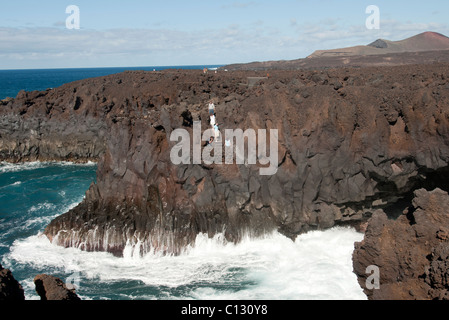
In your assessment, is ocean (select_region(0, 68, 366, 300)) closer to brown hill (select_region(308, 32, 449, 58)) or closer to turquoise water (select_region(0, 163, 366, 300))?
turquoise water (select_region(0, 163, 366, 300))

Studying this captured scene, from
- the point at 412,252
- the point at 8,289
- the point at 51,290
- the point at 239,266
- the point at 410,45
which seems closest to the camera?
the point at 8,289

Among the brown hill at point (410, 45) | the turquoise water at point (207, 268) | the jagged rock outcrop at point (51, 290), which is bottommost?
the turquoise water at point (207, 268)

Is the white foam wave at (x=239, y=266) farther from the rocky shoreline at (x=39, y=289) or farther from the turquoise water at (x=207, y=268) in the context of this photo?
the rocky shoreline at (x=39, y=289)

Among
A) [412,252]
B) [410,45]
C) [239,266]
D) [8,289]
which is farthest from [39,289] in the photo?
[410,45]

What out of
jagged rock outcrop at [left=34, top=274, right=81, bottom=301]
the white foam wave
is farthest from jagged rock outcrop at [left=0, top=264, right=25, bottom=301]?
the white foam wave

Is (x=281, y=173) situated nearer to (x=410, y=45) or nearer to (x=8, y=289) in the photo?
(x=8, y=289)

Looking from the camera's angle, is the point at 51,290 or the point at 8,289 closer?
the point at 8,289

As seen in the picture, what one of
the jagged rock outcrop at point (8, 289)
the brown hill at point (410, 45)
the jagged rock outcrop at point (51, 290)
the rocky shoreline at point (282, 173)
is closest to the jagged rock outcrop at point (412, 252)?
the jagged rock outcrop at point (51, 290)
